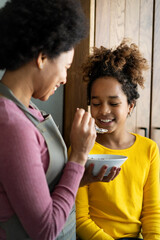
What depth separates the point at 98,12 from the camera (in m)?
1.45

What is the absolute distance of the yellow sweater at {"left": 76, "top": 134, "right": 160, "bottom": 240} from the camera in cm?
128

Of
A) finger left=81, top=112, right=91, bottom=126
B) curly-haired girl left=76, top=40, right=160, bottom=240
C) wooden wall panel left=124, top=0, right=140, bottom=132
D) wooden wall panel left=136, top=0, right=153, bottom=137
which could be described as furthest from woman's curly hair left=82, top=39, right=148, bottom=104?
finger left=81, top=112, right=91, bottom=126

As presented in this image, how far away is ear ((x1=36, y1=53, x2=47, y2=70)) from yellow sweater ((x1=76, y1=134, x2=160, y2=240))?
0.73 meters

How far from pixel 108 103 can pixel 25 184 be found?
2.63 feet

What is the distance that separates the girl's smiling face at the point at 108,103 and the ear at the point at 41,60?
628 millimetres

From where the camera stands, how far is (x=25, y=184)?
2.08ft

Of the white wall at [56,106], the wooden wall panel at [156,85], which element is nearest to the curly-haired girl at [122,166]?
the white wall at [56,106]

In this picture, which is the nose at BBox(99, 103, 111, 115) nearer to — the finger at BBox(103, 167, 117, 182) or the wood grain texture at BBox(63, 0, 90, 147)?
the wood grain texture at BBox(63, 0, 90, 147)

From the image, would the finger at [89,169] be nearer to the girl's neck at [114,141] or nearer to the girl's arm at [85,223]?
the girl's arm at [85,223]

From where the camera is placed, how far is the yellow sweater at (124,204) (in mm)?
1276

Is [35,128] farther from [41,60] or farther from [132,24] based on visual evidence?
[132,24]

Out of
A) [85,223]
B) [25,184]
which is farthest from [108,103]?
[25,184]

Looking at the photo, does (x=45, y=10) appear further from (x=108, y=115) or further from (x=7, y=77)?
(x=108, y=115)

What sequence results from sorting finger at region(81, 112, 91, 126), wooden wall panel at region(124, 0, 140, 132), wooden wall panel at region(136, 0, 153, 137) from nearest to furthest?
1. finger at region(81, 112, 91, 126)
2. wooden wall panel at region(124, 0, 140, 132)
3. wooden wall panel at region(136, 0, 153, 137)
